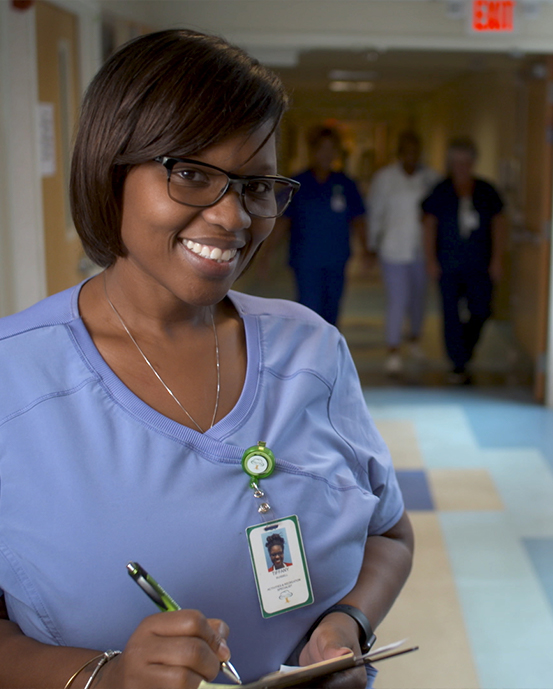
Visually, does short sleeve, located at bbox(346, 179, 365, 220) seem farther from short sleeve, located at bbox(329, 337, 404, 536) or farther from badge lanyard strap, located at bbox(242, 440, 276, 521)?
badge lanyard strap, located at bbox(242, 440, 276, 521)

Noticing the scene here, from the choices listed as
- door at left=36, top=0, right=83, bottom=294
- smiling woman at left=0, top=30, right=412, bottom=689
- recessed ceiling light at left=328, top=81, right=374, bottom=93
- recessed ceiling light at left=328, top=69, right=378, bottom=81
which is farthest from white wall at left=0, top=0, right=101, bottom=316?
recessed ceiling light at left=328, top=81, right=374, bottom=93

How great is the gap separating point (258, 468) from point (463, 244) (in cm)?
479

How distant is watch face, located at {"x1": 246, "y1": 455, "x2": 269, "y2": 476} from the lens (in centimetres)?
94

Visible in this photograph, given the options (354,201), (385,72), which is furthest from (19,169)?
(385,72)

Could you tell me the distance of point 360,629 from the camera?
40.2 inches

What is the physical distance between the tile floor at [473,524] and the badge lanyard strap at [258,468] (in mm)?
602

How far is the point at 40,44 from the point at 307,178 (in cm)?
248

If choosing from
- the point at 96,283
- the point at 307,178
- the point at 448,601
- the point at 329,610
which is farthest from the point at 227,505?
the point at 307,178

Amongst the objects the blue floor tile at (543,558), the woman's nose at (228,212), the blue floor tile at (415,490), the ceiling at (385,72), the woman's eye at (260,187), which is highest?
the ceiling at (385,72)

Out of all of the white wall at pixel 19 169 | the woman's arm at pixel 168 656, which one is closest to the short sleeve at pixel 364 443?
the woman's arm at pixel 168 656

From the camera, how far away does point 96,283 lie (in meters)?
1.06

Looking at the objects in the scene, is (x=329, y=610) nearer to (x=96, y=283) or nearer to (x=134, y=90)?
(x=96, y=283)

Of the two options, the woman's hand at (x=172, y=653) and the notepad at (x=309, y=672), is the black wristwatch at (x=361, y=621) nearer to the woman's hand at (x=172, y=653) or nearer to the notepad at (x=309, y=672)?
the notepad at (x=309, y=672)

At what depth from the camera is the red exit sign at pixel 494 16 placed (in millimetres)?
4488
